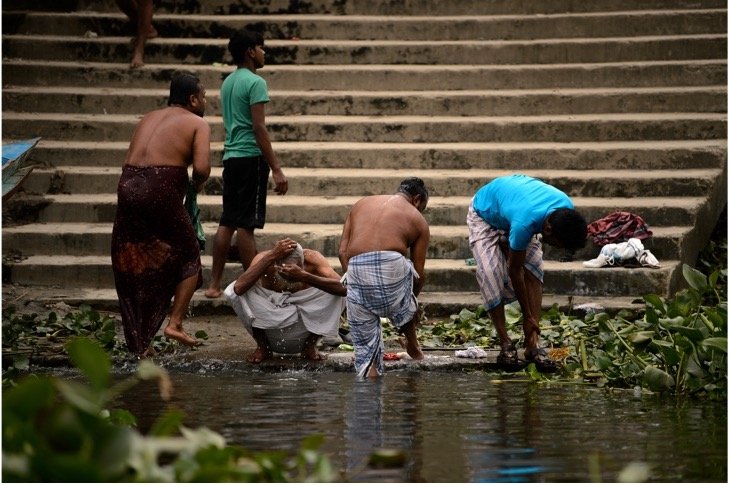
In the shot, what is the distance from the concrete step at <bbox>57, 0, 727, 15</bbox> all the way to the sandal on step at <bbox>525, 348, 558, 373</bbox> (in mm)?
6053

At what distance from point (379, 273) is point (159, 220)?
4.79 feet

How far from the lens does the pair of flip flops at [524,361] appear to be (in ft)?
25.8

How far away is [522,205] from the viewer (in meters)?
7.66

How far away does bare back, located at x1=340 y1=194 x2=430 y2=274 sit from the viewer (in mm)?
7776

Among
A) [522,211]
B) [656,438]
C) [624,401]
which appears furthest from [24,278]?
[656,438]

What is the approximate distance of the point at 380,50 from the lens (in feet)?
42.0

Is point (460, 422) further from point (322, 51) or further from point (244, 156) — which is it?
point (322, 51)

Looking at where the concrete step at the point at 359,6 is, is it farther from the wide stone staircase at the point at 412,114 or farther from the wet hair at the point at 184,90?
the wet hair at the point at 184,90

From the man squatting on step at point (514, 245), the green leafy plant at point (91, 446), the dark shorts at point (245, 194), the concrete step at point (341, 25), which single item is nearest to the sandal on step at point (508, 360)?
the man squatting on step at point (514, 245)

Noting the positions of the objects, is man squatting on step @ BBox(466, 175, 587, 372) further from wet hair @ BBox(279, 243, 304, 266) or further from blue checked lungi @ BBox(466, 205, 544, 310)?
wet hair @ BBox(279, 243, 304, 266)

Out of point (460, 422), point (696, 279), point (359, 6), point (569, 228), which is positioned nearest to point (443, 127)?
point (359, 6)

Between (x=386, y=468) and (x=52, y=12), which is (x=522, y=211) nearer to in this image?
(x=386, y=468)

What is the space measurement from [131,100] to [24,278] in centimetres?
265

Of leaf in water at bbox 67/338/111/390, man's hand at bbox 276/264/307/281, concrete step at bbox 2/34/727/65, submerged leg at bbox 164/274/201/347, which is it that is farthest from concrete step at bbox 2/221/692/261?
leaf in water at bbox 67/338/111/390
